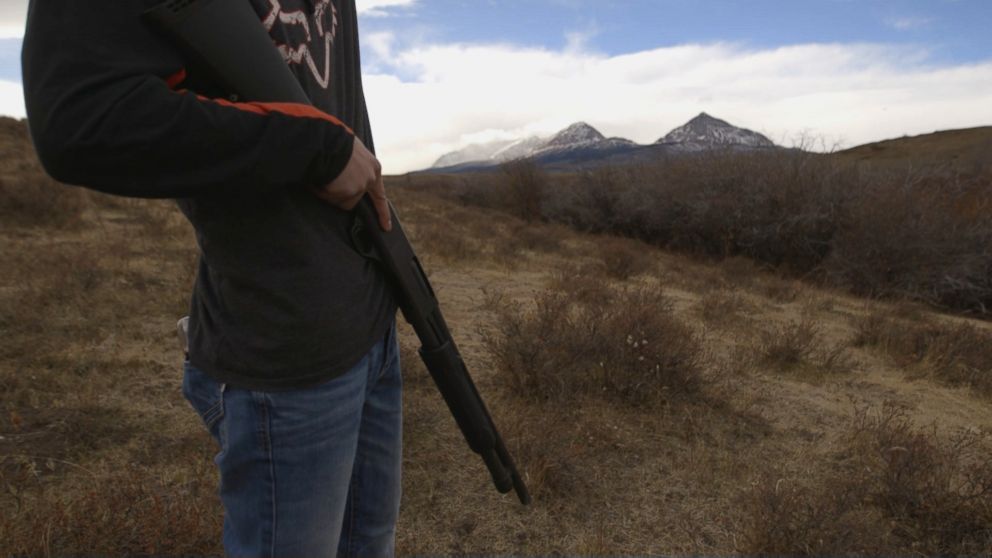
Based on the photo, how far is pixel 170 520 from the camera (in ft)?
6.86

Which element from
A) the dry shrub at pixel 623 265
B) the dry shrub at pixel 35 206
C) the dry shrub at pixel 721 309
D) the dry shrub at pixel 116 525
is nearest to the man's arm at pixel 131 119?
the dry shrub at pixel 116 525

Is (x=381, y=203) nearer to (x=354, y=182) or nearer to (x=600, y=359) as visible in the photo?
(x=354, y=182)

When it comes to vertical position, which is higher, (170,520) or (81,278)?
(81,278)

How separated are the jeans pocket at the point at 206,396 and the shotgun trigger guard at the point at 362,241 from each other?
331 millimetres

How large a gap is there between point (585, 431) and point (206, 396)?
2.48m

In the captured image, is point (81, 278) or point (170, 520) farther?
point (81, 278)

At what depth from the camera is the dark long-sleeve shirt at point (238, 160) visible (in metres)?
→ 0.70

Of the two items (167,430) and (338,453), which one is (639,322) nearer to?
(167,430)

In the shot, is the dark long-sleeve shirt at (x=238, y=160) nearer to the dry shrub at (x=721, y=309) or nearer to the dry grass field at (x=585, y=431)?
the dry grass field at (x=585, y=431)

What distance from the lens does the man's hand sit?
922mm

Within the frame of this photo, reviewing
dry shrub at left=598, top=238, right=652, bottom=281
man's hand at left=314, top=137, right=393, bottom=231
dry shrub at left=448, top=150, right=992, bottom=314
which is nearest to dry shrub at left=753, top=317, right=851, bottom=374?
dry shrub at left=598, top=238, right=652, bottom=281

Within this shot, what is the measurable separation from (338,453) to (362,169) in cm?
50

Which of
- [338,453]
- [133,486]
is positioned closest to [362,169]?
[338,453]

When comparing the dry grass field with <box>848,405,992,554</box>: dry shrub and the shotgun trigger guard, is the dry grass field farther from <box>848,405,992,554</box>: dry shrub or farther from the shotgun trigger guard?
the shotgun trigger guard
